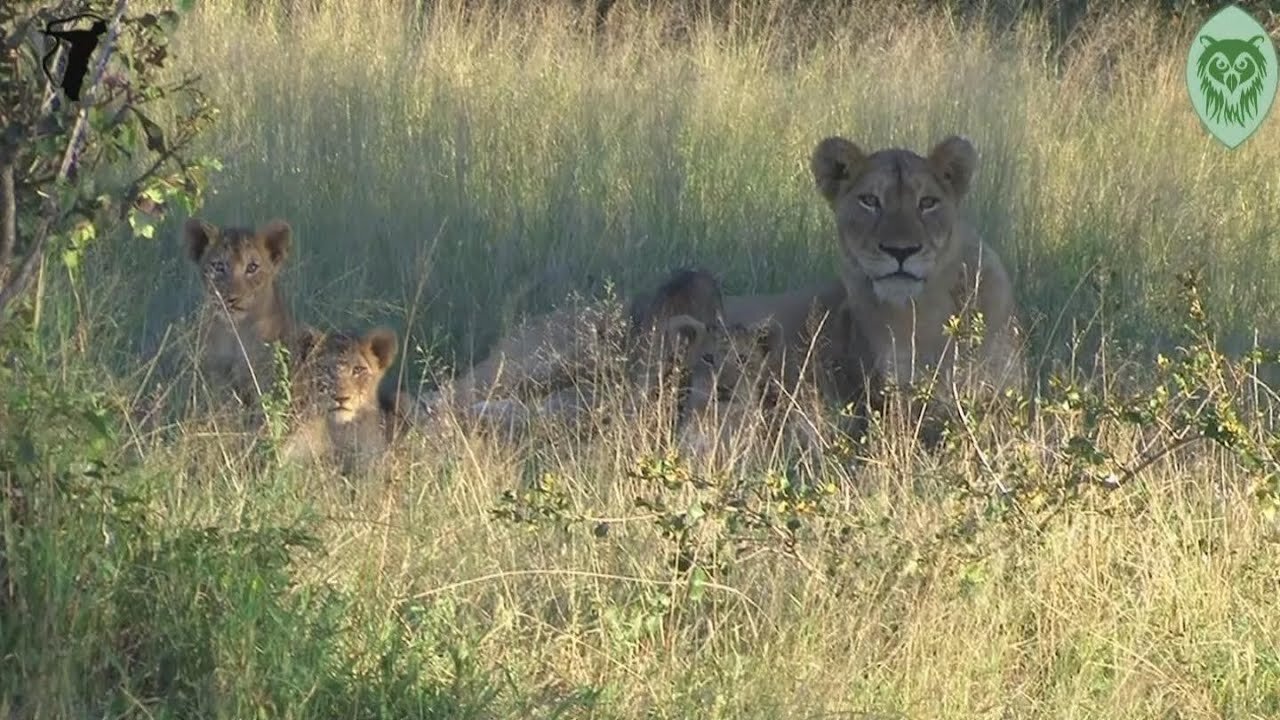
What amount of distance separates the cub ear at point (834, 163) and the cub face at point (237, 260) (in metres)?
1.93

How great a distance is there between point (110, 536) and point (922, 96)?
734cm

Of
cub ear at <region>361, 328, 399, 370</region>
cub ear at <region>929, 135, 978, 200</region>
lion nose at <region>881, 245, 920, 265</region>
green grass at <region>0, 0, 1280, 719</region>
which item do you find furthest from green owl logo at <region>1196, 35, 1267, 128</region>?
cub ear at <region>361, 328, 399, 370</region>

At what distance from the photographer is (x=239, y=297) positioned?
7031 millimetres

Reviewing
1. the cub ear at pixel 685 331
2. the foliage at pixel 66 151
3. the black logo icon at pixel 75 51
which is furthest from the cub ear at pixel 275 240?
the black logo icon at pixel 75 51

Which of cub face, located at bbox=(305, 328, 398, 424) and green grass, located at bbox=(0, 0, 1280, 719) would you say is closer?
green grass, located at bbox=(0, 0, 1280, 719)

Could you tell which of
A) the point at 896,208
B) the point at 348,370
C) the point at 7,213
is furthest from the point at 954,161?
the point at 7,213

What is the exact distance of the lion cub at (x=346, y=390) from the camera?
6.52 meters

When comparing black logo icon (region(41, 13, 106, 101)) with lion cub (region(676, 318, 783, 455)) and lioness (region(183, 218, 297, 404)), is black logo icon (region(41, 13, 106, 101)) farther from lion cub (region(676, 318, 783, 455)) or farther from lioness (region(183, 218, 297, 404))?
lioness (region(183, 218, 297, 404))

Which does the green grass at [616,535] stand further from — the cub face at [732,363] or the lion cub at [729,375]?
the cub face at [732,363]

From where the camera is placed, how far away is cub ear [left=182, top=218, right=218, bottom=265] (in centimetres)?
707

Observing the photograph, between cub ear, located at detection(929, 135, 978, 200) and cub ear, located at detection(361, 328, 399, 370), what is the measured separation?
84.0 inches

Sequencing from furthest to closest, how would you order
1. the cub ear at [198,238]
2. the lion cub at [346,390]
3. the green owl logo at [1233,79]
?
the green owl logo at [1233,79], the cub ear at [198,238], the lion cub at [346,390]

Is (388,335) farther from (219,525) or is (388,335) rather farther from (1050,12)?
(1050,12)

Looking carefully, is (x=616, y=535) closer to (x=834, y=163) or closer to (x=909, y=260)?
(x=909, y=260)
